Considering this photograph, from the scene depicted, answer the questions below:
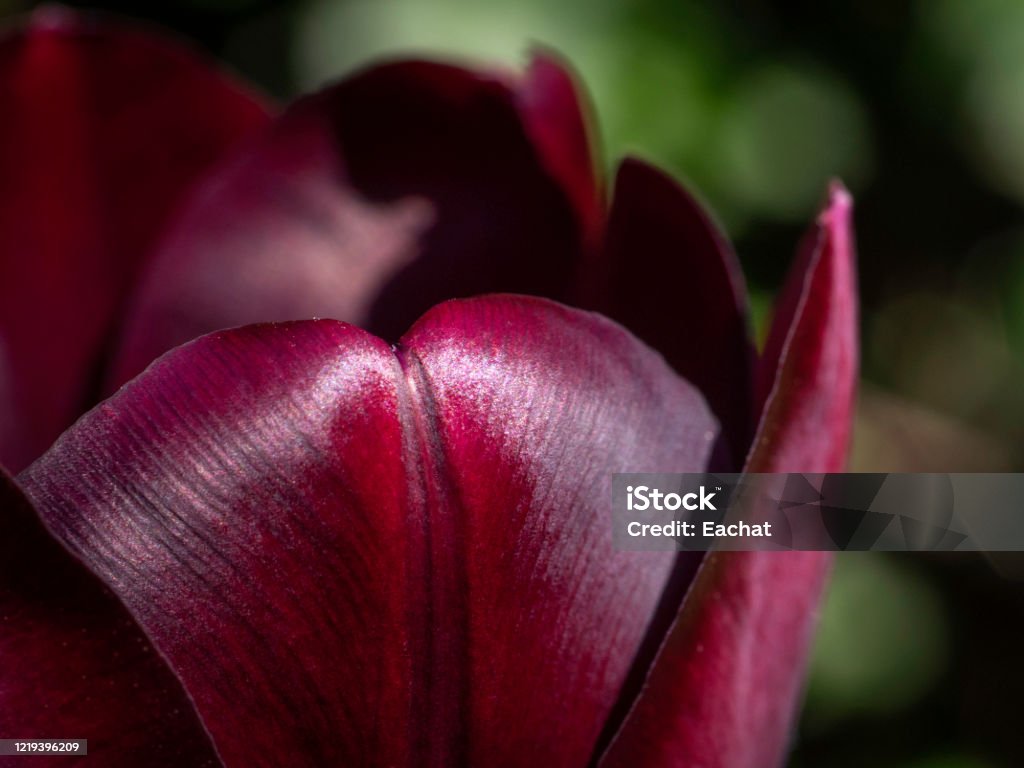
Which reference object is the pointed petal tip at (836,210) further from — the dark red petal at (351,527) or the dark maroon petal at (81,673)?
the dark maroon petal at (81,673)

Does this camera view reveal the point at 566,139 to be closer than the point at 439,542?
No

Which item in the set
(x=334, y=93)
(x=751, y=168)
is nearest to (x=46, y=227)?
(x=334, y=93)

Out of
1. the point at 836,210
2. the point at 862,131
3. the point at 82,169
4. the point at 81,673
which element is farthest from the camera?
the point at 862,131

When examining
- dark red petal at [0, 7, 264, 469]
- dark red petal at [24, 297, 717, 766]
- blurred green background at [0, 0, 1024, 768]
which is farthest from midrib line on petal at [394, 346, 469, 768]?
blurred green background at [0, 0, 1024, 768]

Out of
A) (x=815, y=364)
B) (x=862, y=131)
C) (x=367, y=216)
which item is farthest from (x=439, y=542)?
(x=862, y=131)

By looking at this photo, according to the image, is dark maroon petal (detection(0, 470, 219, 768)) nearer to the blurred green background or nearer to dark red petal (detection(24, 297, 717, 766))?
dark red petal (detection(24, 297, 717, 766))

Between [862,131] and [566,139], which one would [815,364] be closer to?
[566,139]

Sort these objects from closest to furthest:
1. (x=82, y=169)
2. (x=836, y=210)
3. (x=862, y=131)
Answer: (x=836, y=210) → (x=82, y=169) → (x=862, y=131)

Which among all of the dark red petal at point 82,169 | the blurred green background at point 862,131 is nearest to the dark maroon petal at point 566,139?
the dark red petal at point 82,169

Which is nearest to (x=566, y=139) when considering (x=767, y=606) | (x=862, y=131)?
(x=767, y=606)
